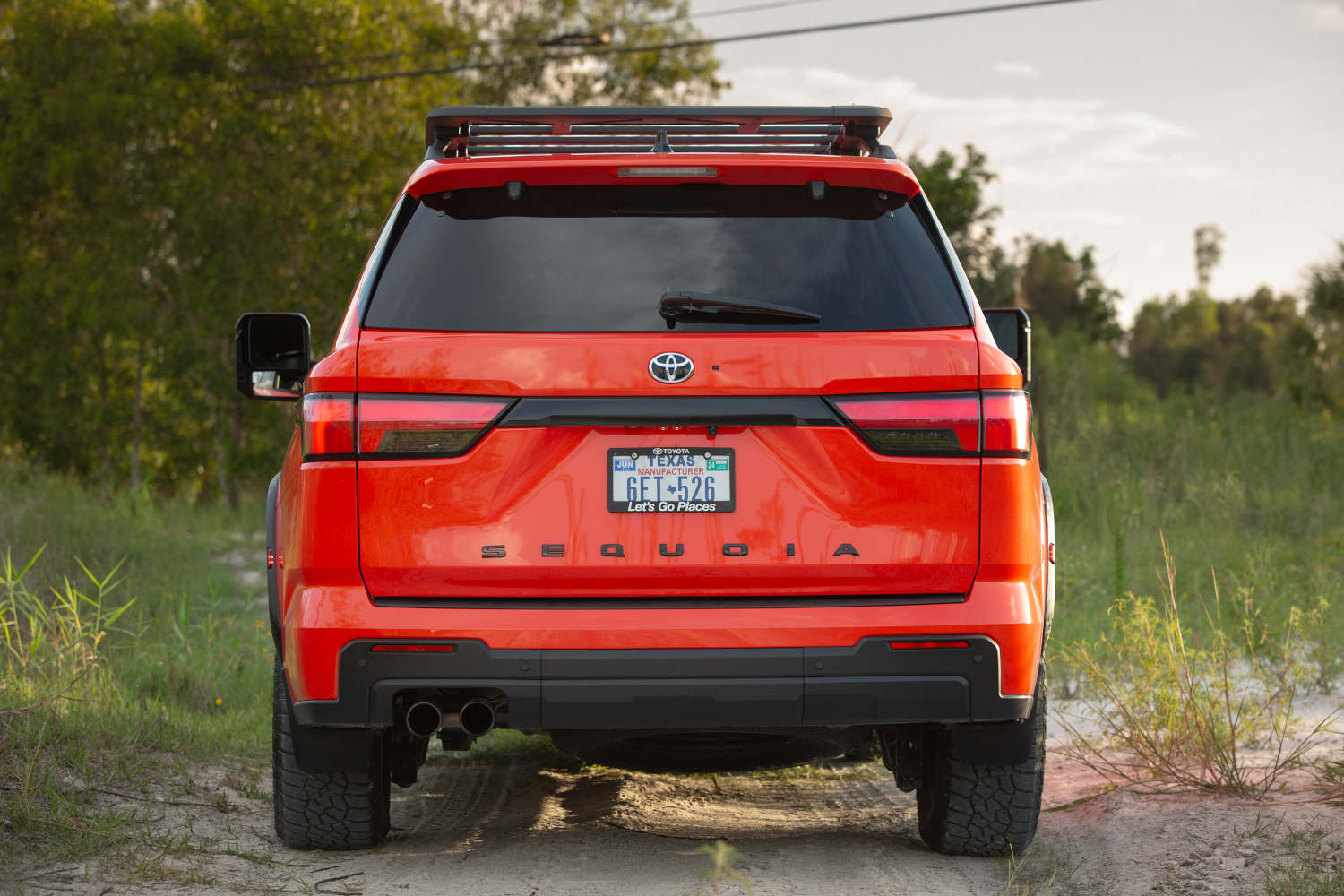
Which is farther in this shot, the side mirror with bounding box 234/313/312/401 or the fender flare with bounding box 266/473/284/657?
the side mirror with bounding box 234/313/312/401

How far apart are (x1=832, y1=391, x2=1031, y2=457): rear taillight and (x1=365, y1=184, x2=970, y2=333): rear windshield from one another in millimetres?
A: 210

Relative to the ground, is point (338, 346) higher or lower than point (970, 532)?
higher

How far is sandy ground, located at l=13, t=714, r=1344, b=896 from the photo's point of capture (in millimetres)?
3854

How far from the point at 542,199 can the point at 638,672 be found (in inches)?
49.5

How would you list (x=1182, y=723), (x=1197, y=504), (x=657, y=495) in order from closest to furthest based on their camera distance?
(x=657, y=495) < (x=1182, y=723) < (x=1197, y=504)

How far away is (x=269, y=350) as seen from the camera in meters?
4.39

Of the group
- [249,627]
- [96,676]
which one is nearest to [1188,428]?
[249,627]

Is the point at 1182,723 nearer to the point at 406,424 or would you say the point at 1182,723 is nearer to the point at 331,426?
the point at 406,424

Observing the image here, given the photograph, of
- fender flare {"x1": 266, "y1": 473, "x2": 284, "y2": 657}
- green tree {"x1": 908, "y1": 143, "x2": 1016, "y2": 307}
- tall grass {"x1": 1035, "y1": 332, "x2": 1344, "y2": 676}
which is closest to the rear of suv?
fender flare {"x1": 266, "y1": 473, "x2": 284, "y2": 657}

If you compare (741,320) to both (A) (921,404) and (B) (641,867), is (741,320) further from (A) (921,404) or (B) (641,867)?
(B) (641,867)

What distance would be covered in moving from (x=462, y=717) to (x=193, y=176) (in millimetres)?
21286

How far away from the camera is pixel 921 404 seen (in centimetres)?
339

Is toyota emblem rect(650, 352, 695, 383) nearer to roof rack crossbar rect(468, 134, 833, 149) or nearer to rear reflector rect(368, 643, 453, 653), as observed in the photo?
rear reflector rect(368, 643, 453, 653)

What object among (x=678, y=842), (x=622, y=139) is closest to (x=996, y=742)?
(x=678, y=842)
